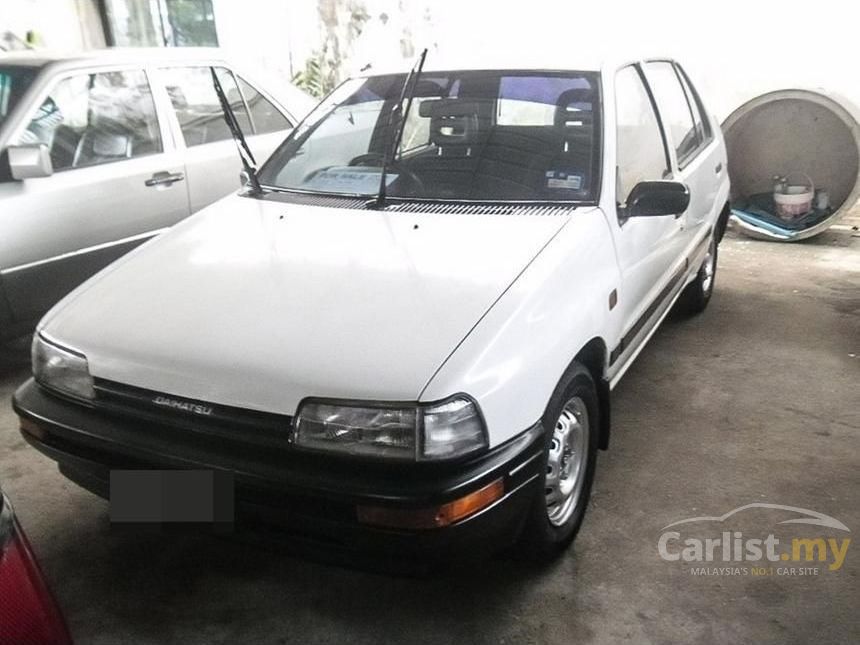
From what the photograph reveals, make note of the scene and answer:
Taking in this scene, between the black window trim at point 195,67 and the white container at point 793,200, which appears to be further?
the white container at point 793,200

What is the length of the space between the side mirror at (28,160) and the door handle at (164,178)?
0.65m

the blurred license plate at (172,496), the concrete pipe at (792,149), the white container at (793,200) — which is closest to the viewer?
the blurred license plate at (172,496)

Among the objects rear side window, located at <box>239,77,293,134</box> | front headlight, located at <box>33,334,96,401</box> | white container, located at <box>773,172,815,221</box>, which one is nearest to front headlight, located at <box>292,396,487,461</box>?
front headlight, located at <box>33,334,96,401</box>

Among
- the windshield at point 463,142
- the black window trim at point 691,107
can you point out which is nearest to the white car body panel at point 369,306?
the windshield at point 463,142

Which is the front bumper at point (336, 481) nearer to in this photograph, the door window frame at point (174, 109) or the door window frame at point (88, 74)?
the door window frame at point (88, 74)

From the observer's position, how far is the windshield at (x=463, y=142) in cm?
252

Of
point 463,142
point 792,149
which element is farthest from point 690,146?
point 792,149

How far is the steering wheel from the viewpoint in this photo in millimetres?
2621

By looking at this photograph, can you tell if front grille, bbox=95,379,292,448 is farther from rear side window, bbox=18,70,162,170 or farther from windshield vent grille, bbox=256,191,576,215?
rear side window, bbox=18,70,162,170

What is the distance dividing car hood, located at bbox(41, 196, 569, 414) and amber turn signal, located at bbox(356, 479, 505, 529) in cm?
25

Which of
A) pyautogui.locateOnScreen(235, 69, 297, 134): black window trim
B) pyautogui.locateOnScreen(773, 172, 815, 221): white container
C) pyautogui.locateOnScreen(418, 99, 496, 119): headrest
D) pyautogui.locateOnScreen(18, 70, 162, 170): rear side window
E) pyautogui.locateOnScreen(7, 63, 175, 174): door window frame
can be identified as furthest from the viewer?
pyautogui.locateOnScreen(773, 172, 815, 221): white container

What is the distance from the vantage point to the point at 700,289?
13.4 feet

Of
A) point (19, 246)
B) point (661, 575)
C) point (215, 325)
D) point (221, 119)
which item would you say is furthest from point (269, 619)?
point (221, 119)

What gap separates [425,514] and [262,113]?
3510 mm
